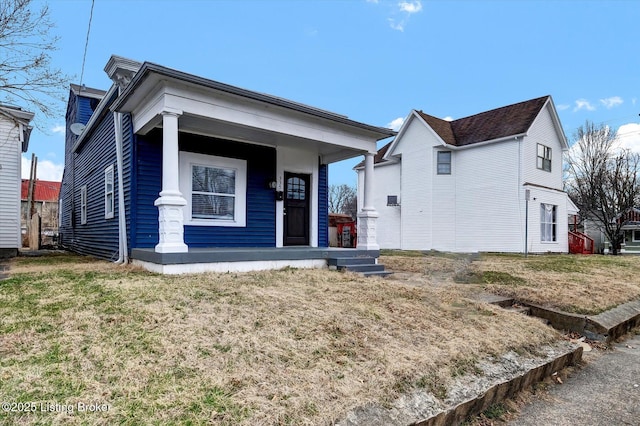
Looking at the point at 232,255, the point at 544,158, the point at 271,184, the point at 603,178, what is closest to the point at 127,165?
the point at 271,184

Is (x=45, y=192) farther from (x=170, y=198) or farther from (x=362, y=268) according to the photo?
(x=362, y=268)

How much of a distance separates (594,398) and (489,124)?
1567 cm

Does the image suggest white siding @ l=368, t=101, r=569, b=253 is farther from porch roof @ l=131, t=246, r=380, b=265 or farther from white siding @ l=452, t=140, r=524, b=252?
→ porch roof @ l=131, t=246, r=380, b=265

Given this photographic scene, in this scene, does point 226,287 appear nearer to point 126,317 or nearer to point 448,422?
point 126,317

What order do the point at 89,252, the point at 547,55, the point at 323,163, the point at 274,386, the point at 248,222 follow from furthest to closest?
1. the point at 547,55
2. the point at 89,252
3. the point at 323,163
4. the point at 248,222
5. the point at 274,386

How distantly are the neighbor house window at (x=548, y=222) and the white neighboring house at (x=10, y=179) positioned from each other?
19.2m

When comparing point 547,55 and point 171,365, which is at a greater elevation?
point 547,55

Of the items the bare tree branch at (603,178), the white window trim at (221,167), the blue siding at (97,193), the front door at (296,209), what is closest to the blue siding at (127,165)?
the blue siding at (97,193)

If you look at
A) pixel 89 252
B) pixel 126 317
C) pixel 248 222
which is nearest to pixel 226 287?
pixel 126 317

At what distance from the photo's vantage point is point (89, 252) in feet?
34.3

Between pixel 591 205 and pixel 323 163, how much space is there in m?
24.2

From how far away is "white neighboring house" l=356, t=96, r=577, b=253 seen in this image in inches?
606

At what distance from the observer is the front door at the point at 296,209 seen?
350 inches

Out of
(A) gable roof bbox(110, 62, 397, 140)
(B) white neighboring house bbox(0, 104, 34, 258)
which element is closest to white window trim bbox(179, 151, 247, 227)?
(A) gable roof bbox(110, 62, 397, 140)
